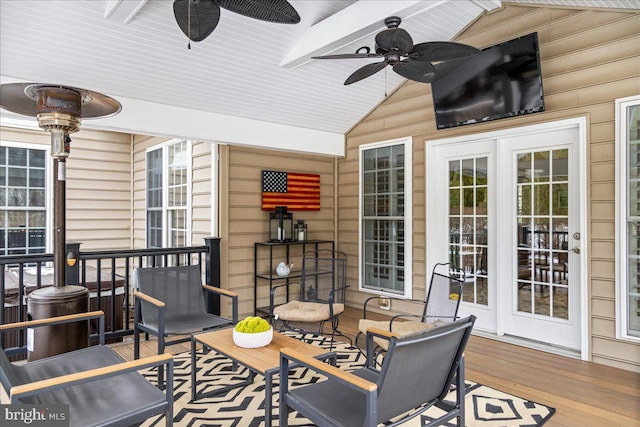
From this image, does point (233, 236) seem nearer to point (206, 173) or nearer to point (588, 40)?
point (206, 173)

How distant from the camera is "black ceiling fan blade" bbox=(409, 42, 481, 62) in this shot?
283cm

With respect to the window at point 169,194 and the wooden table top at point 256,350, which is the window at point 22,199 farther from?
the wooden table top at point 256,350

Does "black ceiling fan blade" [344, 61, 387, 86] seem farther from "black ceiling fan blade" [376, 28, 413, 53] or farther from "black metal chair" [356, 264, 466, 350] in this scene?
"black metal chair" [356, 264, 466, 350]

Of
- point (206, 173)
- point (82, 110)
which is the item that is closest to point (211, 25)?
point (82, 110)

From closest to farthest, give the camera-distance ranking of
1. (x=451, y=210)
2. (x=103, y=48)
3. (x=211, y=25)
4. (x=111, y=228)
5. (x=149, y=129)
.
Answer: (x=211, y=25) → (x=103, y=48) → (x=149, y=129) → (x=451, y=210) → (x=111, y=228)

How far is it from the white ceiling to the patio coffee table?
2511 mm

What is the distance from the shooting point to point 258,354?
8.57 feet

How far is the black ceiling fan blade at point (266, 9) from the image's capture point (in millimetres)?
2268

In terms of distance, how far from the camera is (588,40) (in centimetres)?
367

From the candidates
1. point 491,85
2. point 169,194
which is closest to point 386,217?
point 491,85

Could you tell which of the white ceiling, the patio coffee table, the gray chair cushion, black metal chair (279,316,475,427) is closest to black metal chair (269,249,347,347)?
the patio coffee table

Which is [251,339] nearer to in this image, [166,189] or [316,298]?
[316,298]

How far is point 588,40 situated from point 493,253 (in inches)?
85.4

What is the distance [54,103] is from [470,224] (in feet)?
13.2
